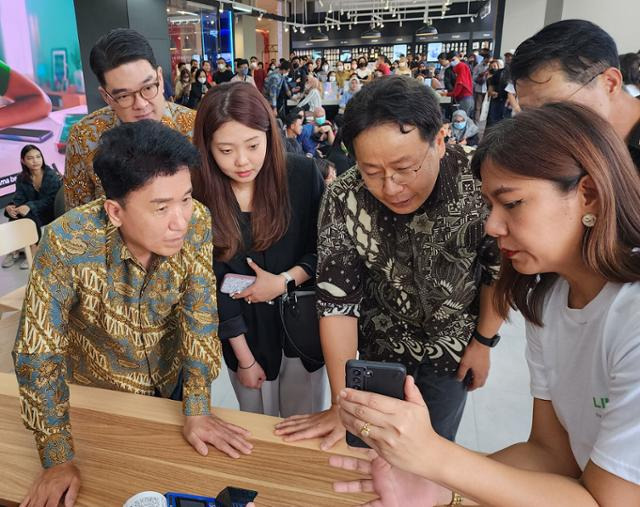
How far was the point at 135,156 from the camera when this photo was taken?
3.36 feet

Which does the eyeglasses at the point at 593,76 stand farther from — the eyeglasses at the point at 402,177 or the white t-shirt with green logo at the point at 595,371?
the white t-shirt with green logo at the point at 595,371

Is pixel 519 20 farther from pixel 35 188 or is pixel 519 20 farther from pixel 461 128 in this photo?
pixel 35 188

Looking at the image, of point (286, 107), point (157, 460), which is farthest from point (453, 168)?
point (286, 107)

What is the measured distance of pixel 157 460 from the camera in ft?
3.53

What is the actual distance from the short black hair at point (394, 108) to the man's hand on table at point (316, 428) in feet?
2.07

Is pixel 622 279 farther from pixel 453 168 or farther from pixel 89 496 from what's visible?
pixel 89 496

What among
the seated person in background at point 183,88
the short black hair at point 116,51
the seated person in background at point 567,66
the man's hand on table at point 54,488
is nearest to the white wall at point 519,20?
the seated person in background at point 183,88

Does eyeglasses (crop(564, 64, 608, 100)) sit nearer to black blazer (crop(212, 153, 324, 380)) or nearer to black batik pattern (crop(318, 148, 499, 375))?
black batik pattern (crop(318, 148, 499, 375))

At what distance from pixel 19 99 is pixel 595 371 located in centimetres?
676

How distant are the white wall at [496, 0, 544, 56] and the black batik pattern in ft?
36.0

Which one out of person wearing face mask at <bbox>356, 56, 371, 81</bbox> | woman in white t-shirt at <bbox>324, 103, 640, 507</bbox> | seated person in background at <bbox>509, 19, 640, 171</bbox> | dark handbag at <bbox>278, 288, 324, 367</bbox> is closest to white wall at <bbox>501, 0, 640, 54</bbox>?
person wearing face mask at <bbox>356, 56, 371, 81</bbox>

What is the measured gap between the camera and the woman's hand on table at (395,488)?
36.9 inches

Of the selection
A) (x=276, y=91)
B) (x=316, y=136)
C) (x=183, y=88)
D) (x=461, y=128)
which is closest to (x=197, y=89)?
(x=183, y=88)

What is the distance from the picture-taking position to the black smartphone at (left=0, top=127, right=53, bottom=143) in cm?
582
